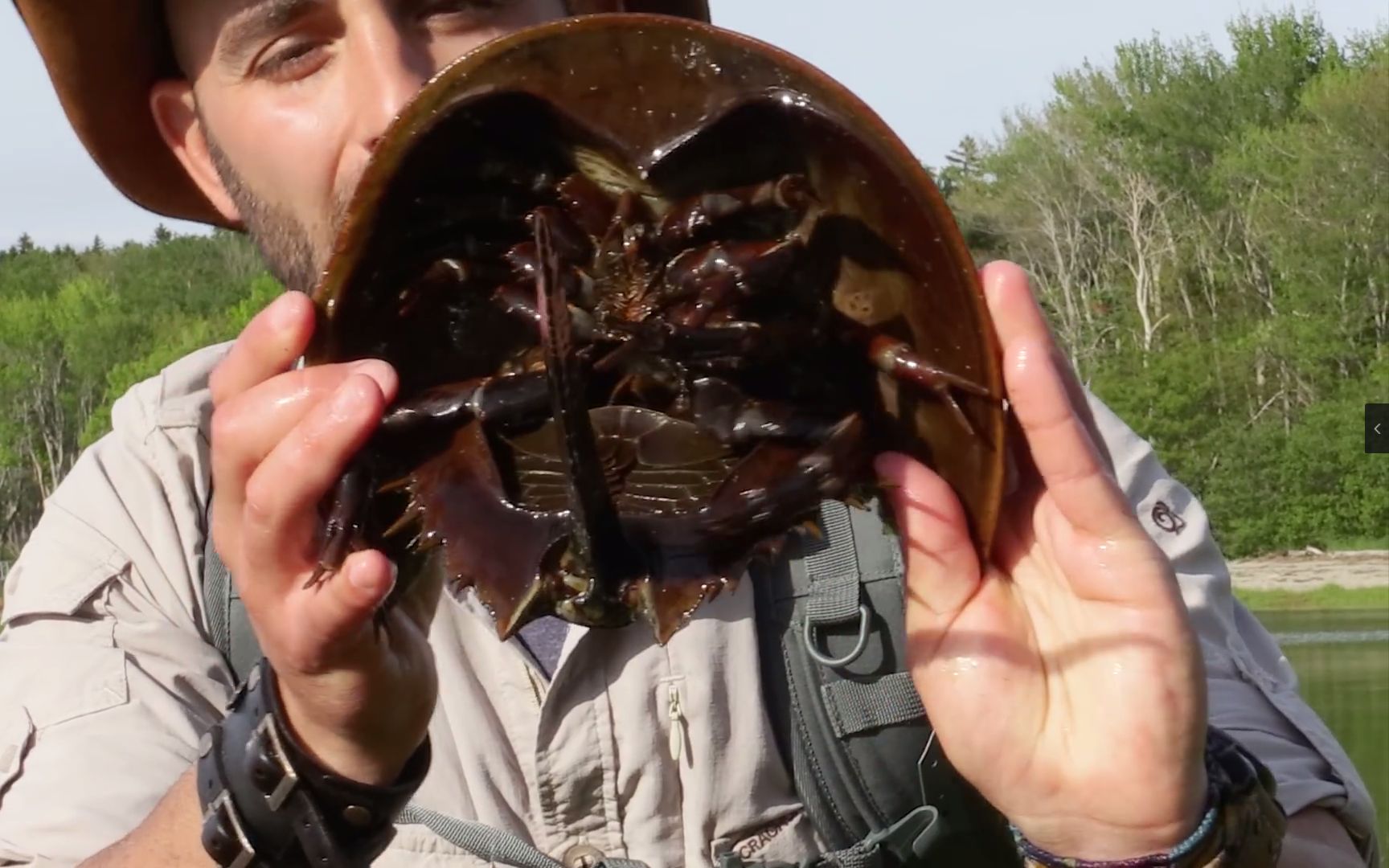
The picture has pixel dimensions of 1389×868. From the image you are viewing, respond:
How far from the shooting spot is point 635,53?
149cm

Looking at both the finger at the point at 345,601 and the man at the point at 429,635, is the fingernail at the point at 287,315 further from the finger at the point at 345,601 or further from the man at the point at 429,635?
the finger at the point at 345,601

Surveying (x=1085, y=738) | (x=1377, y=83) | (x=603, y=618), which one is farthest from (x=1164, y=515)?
(x=1377, y=83)

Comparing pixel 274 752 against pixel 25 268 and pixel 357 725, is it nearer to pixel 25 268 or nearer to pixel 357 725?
pixel 357 725

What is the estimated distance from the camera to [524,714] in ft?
7.85

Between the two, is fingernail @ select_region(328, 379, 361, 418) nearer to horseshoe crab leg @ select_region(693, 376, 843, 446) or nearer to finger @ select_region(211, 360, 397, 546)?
finger @ select_region(211, 360, 397, 546)

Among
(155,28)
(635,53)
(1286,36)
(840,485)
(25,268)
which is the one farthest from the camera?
(25,268)

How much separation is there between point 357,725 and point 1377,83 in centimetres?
3503

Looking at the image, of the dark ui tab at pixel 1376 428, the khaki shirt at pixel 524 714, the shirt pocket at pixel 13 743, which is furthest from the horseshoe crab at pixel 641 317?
the dark ui tab at pixel 1376 428

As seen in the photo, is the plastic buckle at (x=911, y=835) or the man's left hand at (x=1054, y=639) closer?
the man's left hand at (x=1054, y=639)

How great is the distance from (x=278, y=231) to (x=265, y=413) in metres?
1.02

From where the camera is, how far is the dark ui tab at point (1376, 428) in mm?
27609

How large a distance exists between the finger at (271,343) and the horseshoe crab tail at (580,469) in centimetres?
25

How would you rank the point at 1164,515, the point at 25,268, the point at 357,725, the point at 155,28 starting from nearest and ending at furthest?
the point at 357,725, the point at 1164,515, the point at 155,28, the point at 25,268

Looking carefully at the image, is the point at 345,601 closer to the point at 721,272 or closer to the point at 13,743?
the point at 721,272
